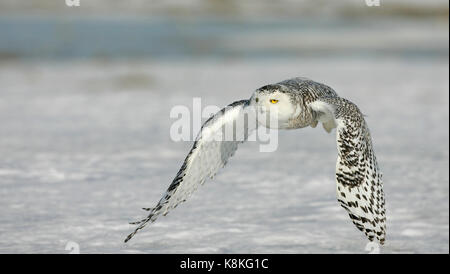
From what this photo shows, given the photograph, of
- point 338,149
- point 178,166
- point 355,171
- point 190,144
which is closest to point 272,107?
point 338,149

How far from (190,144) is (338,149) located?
13.0 ft

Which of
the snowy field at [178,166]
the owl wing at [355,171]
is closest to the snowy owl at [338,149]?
the owl wing at [355,171]

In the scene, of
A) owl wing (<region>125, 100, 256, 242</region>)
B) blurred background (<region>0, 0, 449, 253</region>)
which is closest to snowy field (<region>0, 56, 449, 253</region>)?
blurred background (<region>0, 0, 449, 253</region>)

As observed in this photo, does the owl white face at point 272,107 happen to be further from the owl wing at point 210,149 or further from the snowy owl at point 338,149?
the owl wing at point 210,149

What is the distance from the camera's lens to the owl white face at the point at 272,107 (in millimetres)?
4715

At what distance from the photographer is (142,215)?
6.06 m

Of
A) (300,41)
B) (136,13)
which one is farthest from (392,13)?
(136,13)

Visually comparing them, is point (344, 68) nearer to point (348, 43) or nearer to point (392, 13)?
point (348, 43)

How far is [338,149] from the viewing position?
4699 mm

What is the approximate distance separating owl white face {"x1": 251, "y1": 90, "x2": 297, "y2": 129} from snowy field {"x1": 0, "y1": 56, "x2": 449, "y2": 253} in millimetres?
1035

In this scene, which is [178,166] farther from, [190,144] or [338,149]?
[338,149]

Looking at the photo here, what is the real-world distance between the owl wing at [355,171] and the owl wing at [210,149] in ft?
1.51

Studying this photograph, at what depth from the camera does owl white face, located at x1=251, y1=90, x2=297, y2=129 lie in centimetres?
471
